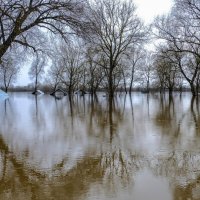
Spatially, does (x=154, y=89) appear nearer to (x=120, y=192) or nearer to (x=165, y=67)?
(x=165, y=67)

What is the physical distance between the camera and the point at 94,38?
1925 cm

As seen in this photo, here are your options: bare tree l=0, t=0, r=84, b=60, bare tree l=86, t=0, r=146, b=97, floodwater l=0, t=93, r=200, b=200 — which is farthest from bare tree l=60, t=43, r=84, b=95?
floodwater l=0, t=93, r=200, b=200

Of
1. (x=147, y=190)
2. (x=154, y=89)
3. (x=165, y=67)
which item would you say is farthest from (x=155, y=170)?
(x=154, y=89)

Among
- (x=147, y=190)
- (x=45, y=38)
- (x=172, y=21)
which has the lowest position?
(x=147, y=190)

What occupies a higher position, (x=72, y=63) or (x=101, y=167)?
(x=72, y=63)

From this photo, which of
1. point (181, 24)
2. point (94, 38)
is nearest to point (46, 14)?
point (94, 38)

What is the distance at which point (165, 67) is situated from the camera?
56844 mm

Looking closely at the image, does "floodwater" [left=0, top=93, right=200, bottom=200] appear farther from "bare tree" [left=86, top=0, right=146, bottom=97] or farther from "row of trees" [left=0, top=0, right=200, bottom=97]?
"bare tree" [left=86, top=0, right=146, bottom=97]

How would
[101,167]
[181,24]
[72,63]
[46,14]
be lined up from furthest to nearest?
[72,63] < [181,24] < [46,14] < [101,167]

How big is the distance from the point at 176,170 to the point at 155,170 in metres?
0.31

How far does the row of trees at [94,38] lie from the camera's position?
15688mm

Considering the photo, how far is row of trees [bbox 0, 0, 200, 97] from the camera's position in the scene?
15.7m

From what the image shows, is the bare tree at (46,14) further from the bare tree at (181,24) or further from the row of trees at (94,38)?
the bare tree at (181,24)

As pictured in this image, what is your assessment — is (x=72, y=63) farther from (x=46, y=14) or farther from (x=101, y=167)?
(x=101, y=167)
